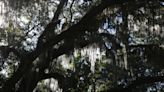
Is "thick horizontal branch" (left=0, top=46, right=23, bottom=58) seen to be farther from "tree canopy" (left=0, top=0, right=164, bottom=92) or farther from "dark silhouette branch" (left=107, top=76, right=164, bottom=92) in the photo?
"dark silhouette branch" (left=107, top=76, right=164, bottom=92)

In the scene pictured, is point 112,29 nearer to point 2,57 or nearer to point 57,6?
point 57,6

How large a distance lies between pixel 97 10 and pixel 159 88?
5.12 m

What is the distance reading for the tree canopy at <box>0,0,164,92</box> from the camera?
9.00m

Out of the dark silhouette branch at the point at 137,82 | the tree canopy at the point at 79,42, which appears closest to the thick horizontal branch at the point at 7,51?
the tree canopy at the point at 79,42

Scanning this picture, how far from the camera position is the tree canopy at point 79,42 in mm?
9000

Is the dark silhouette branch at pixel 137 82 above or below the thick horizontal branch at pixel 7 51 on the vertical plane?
below

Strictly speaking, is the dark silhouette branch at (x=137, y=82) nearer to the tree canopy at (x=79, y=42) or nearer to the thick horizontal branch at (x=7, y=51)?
the tree canopy at (x=79, y=42)

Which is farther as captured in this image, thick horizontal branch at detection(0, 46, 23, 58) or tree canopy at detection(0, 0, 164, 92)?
thick horizontal branch at detection(0, 46, 23, 58)

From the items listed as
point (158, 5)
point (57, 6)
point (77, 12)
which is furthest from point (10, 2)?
point (158, 5)

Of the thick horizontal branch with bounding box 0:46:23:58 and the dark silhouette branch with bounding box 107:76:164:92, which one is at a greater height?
the thick horizontal branch with bounding box 0:46:23:58

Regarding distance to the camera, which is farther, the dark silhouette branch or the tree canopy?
the dark silhouette branch

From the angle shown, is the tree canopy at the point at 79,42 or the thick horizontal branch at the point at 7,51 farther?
the thick horizontal branch at the point at 7,51

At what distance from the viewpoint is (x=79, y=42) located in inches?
362

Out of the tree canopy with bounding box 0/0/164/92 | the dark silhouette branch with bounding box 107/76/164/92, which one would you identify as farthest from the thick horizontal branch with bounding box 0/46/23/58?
the dark silhouette branch with bounding box 107/76/164/92
